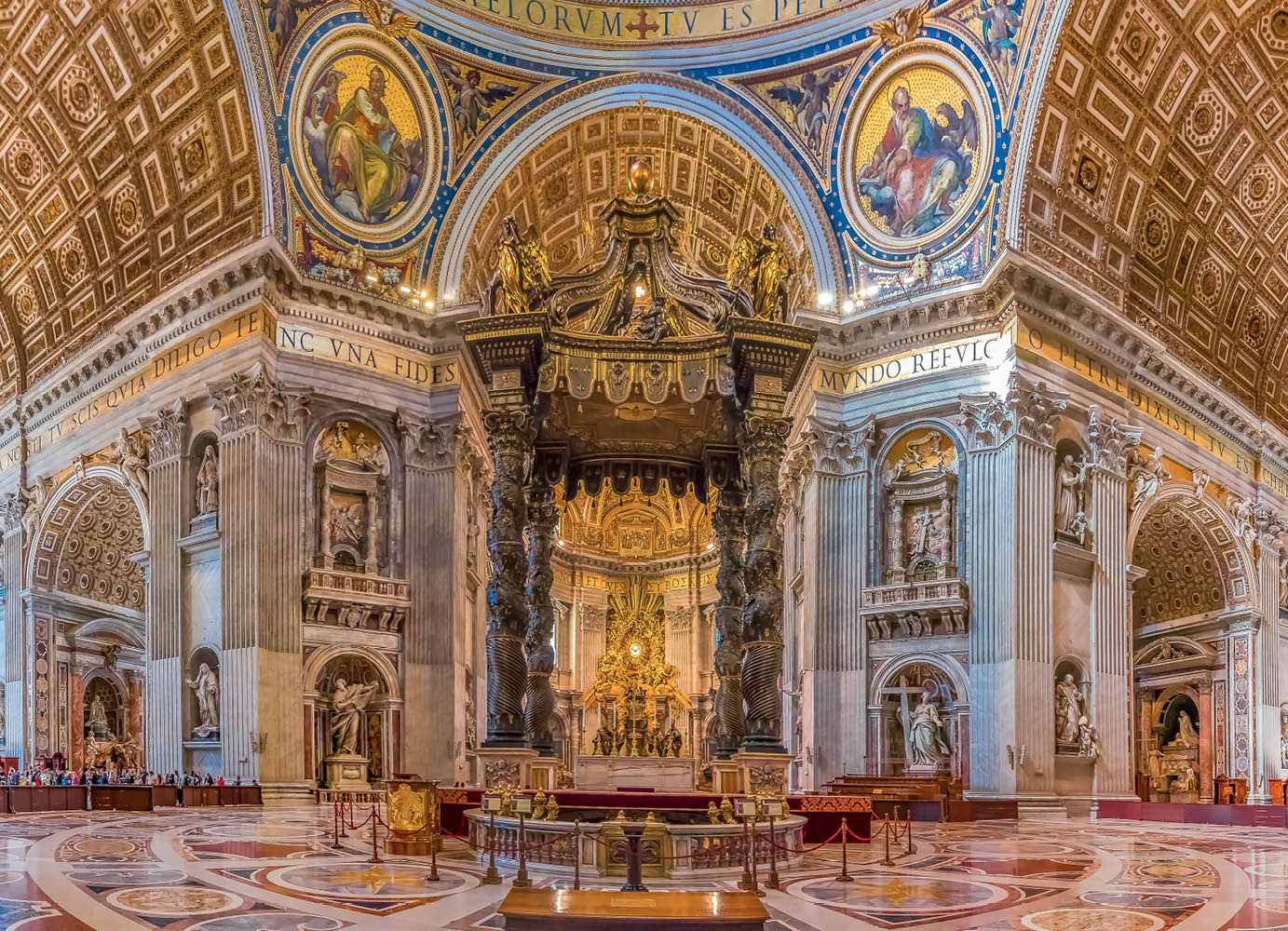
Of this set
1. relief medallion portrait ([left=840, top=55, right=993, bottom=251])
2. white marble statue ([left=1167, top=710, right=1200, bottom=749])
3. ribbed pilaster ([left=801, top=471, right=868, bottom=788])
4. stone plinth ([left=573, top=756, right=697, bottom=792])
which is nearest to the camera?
ribbed pilaster ([left=801, top=471, right=868, bottom=788])

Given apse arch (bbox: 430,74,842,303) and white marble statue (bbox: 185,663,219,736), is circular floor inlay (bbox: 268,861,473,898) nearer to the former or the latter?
white marble statue (bbox: 185,663,219,736)

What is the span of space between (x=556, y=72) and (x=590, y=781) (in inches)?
562

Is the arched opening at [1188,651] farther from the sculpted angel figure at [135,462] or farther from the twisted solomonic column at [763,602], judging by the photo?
the sculpted angel figure at [135,462]

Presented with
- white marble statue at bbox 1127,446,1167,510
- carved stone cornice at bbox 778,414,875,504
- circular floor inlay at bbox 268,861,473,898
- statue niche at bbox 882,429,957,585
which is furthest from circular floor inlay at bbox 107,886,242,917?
white marble statue at bbox 1127,446,1167,510

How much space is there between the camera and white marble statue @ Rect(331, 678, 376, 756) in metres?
23.1

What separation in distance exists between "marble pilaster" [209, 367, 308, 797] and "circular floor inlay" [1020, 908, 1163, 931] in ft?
50.8

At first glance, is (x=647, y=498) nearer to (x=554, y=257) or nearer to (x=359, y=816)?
(x=554, y=257)

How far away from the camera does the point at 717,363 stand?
1415 cm

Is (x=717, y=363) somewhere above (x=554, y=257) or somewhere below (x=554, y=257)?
below

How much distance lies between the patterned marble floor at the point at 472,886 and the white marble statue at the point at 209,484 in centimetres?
819

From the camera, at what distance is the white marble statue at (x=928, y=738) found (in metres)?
22.7

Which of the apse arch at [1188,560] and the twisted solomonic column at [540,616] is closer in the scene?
the twisted solomonic column at [540,616]

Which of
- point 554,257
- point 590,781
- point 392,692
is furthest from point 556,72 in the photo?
point 590,781

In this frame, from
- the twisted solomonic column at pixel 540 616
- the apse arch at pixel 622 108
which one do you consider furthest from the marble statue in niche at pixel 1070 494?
the twisted solomonic column at pixel 540 616
